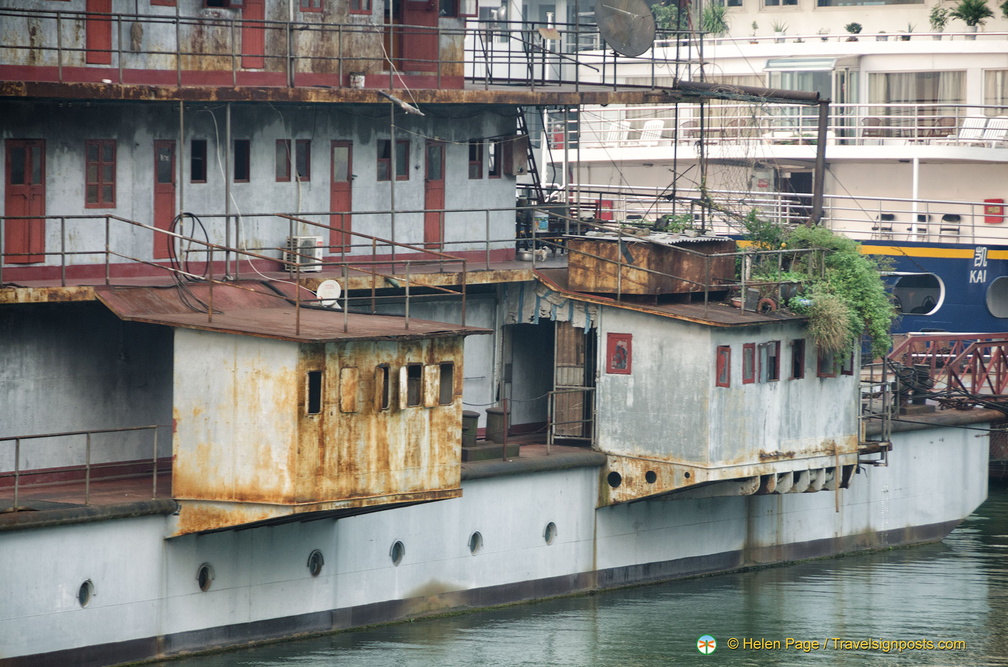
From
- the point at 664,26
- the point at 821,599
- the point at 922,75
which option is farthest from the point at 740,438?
the point at 664,26

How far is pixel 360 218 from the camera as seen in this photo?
2859cm

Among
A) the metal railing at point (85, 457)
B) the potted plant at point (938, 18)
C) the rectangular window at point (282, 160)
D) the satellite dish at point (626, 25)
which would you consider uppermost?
the potted plant at point (938, 18)

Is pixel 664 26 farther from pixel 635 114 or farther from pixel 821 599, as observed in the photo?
pixel 821 599

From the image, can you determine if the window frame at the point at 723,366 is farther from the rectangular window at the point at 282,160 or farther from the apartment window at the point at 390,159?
the rectangular window at the point at 282,160

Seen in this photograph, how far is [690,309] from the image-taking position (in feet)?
90.7

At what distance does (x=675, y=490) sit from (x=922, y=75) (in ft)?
70.3

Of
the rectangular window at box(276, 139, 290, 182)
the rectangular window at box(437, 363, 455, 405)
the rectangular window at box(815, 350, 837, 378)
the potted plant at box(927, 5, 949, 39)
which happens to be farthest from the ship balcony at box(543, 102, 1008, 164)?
the rectangular window at box(437, 363, 455, 405)

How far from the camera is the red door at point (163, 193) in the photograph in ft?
85.7

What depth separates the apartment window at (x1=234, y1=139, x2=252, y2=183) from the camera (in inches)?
1065

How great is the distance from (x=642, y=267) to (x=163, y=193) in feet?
22.8

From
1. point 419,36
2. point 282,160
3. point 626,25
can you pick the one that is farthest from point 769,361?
point 282,160

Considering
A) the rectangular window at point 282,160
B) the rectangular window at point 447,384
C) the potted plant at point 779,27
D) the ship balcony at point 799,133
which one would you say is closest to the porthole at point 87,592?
the rectangular window at point 447,384

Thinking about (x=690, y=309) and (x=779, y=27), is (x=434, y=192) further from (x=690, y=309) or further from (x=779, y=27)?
(x=779, y=27)

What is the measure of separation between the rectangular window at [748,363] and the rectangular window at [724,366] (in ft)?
0.96
